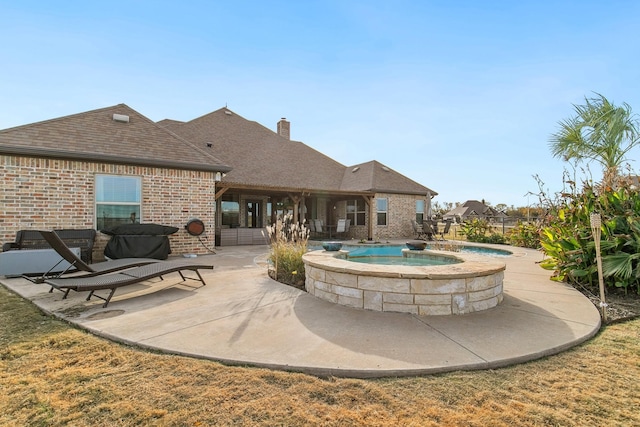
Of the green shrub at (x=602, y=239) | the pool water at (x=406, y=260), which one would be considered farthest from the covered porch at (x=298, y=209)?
the green shrub at (x=602, y=239)

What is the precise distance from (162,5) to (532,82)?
1055 cm

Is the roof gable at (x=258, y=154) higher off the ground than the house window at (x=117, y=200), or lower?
higher

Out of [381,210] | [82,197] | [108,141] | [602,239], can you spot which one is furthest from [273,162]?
[602,239]

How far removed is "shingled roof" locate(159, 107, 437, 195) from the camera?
15000 mm

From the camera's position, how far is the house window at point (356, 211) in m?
17.1

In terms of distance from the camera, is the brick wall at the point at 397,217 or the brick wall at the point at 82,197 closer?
the brick wall at the point at 82,197

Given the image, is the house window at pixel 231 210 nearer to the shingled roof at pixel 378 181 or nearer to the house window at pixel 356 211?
the shingled roof at pixel 378 181

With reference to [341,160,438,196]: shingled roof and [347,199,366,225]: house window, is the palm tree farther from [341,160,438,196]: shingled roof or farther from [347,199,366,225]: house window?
[347,199,366,225]: house window

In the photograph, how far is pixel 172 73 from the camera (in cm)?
998

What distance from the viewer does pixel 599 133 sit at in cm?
771

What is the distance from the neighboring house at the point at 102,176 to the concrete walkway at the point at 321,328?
3364mm

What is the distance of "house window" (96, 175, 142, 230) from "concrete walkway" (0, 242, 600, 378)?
345cm

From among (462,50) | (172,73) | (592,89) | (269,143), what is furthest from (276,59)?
(592,89)

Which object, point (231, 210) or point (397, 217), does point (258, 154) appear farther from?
point (397, 217)
